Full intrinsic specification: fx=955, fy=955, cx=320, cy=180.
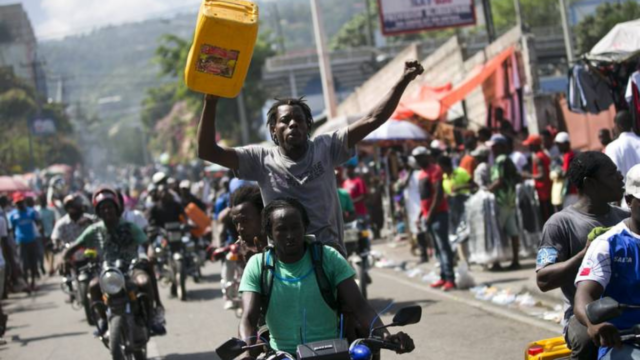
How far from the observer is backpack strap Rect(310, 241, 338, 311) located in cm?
495

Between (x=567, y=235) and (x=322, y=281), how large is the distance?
4.42ft

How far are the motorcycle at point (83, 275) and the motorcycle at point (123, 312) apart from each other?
0.53 meters

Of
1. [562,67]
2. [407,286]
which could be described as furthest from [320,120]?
[407,286]

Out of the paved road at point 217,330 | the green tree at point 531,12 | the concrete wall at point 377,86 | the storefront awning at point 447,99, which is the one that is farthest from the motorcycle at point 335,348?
the green tree at point 531,12

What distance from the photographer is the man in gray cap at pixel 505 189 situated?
13656 mm

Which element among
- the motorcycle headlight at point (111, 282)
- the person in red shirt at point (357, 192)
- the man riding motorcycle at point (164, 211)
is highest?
the motorcycle headlight at point (111, 282)

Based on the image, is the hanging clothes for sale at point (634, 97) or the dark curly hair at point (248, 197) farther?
the hanging clothes for sale at point (634, 97)

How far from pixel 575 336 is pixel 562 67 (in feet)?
151

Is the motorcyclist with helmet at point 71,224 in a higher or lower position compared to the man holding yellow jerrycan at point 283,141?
lower

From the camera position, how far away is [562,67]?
48812mm

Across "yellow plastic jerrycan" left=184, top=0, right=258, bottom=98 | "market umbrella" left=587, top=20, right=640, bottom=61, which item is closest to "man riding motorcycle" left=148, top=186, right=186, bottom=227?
"market umbrella" left=587, top=20, right=640, bottom=61

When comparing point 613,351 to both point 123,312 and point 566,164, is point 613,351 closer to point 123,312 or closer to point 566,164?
point 123,312

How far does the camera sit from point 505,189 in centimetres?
1380

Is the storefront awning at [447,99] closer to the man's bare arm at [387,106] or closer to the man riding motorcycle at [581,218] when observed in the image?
the man's bare arm at [387,106]
